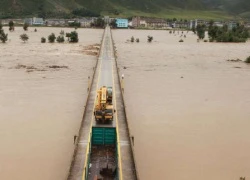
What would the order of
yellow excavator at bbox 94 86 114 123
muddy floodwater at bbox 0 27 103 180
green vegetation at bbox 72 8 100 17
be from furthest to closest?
green vegetation at bbox 72 8 100 17 < yellow excavator at bbox 94 86 114 123 < muddy floodwater at bbox 0 27 103 180

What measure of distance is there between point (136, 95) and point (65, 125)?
913 centimetres

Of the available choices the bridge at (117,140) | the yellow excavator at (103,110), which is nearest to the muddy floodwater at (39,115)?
the bridge at (117,140)

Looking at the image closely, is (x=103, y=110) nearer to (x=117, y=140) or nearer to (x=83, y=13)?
(x=117, y=140)

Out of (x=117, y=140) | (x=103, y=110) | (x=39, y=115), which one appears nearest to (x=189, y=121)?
(x=103, y=110)

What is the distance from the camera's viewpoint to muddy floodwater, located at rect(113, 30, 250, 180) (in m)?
17.1

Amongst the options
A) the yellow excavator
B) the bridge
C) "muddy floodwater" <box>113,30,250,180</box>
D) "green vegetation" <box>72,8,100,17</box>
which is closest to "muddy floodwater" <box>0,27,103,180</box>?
the bridge

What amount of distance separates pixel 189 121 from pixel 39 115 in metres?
9.16

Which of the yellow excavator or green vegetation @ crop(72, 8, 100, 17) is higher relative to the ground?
green vegetation @ crop(72, 8, 100, 17)

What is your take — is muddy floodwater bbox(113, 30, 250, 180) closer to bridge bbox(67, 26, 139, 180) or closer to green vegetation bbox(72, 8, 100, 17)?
bridge bbox(67, 26, 139, 180)

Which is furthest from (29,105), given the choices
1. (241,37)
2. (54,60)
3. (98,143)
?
(241,37)

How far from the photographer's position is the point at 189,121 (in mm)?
23391

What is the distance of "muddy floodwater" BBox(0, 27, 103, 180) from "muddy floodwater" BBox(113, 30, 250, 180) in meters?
3.67

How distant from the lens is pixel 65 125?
72.2 feet

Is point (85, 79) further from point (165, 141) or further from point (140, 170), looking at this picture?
point (140, 170)
